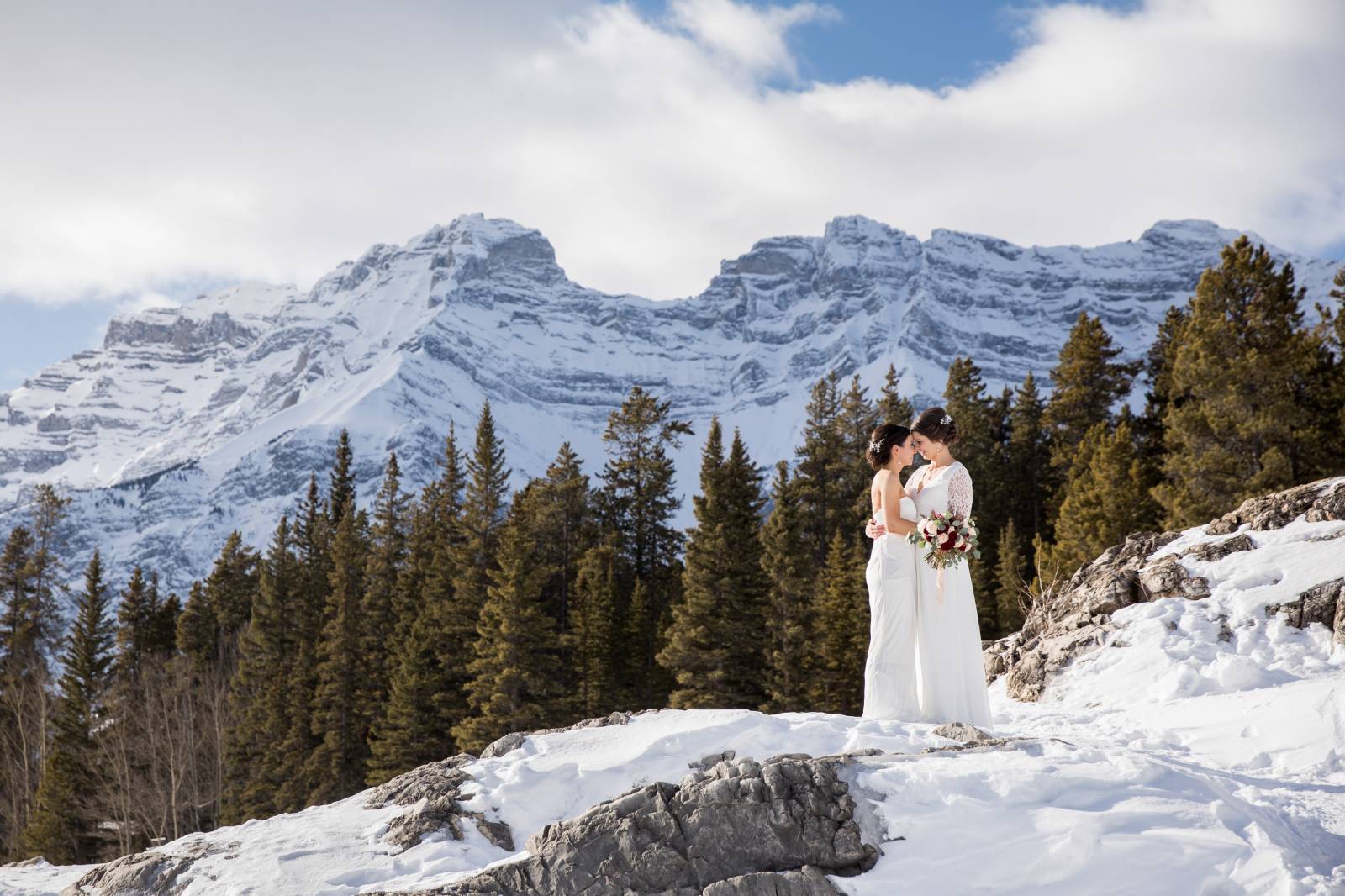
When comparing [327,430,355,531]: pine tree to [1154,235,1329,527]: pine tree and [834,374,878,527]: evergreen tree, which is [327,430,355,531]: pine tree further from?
[1154,235,1329,527]: pine tree

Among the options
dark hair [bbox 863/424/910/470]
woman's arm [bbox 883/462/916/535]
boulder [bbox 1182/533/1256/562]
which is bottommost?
boulder [bbox 1182/533/1256/562]

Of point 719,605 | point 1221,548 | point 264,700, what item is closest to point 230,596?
point 264,700

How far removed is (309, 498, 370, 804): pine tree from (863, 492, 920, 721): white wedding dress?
32800mm

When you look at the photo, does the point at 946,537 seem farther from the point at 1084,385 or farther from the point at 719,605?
the point at 1084,385

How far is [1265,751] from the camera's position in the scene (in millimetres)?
7922

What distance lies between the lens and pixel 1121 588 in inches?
514

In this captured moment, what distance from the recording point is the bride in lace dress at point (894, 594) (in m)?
9.30

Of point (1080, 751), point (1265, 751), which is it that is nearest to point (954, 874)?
point (1080, 751)

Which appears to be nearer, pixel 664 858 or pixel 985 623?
pixel 664 858

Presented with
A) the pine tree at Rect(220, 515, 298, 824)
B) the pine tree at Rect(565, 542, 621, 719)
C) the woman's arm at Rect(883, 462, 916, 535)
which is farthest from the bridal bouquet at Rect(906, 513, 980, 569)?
the pine tree at Rect(220, 515, 298, 824)

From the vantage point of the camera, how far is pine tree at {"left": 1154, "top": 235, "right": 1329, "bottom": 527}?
879 inches

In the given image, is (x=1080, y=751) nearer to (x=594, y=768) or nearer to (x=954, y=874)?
(x=954, y=874)

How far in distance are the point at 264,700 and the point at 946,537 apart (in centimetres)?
3965

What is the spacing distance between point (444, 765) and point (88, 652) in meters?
42.7
